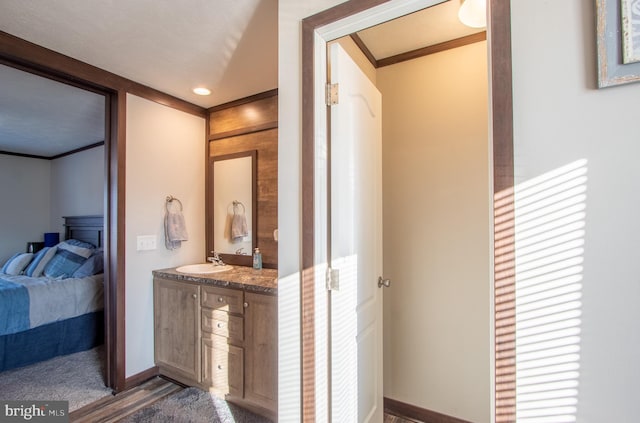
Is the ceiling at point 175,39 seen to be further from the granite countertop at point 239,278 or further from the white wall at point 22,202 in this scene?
the white wall at point 22,202

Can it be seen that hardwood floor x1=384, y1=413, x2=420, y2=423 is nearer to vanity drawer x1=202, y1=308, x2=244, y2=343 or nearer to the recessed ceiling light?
vanity drawer x1=202, y1=308, x2=244, y2=343

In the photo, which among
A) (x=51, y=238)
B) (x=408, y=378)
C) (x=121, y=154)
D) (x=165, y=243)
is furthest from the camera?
(x=51, y=238)

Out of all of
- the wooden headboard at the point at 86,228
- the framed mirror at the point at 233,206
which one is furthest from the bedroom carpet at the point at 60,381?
the wooden headboard at the point at 86,228

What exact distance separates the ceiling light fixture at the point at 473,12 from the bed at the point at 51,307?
389cm

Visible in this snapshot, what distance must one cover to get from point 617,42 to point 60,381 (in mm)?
3757

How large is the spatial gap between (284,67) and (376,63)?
3.16ft

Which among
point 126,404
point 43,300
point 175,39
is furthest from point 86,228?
point 175,39

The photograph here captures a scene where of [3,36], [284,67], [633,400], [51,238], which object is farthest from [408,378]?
[51,238]

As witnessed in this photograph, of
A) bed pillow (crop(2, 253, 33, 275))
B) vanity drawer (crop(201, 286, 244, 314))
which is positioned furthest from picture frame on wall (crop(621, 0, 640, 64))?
bed pillow (crop(2, 253, 33, 275))

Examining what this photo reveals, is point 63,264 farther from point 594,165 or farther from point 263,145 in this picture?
point 594,165

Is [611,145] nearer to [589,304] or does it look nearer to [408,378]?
[589,304]

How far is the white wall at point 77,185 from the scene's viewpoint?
4.27m

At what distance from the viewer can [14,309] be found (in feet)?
8.86

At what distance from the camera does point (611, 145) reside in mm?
822
